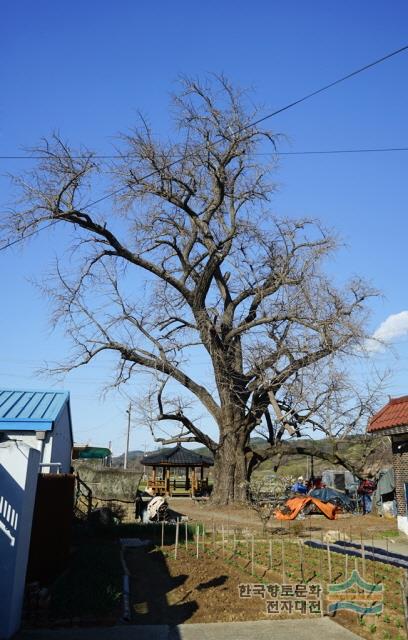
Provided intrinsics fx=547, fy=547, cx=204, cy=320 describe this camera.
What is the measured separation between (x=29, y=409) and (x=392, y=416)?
11.1m

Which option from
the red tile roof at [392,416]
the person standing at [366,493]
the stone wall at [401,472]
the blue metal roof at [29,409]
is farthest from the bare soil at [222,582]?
the person standing at [366,493]

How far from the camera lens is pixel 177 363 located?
24.3 meters

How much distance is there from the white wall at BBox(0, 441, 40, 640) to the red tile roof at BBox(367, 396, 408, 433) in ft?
40.9

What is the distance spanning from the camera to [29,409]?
1475 cm

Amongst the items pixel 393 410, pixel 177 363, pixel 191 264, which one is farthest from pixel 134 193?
pixel 393 410

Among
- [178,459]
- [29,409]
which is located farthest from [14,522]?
[178,459]

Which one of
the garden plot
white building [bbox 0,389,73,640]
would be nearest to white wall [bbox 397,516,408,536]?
the garden plot

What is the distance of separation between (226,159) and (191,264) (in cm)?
479

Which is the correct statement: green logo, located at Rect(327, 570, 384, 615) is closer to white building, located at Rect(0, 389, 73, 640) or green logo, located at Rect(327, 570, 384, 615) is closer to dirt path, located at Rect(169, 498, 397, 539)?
white building, located at Rect(0, 389, 73, 640)

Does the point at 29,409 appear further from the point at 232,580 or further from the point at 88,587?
the point at 232,580

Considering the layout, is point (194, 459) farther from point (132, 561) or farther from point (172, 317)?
point (132, 561)

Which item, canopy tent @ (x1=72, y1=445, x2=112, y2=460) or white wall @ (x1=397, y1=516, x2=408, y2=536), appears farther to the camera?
canopy tent @ (x1=72, y1=445, x2=112, y2=460)

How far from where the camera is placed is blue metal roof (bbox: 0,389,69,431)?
544 inches

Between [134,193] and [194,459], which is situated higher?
[134,193]
